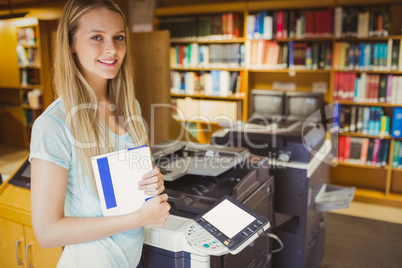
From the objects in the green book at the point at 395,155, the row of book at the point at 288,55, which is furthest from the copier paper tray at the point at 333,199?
the row of book at the point at 288,55

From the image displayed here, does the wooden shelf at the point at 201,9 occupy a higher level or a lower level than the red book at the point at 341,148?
higher

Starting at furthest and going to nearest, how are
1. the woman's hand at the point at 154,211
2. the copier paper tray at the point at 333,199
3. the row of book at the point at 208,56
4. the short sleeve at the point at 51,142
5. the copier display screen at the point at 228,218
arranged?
1. the row of book at the point at 208,56
2. the copier paper tray at the point at 333,199
3. the copier display screen at the point at 228,218
4. the woman's hand at the point at 154,211
5. the short sleeve at the point at 51,142

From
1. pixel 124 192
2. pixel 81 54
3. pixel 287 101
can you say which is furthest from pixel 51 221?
pixel 287 101

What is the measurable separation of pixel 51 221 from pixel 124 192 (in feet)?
0.68

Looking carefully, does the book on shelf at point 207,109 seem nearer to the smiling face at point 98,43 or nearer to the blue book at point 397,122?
the blue book at point 397,122

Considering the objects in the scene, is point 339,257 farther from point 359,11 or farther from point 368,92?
point 359,11

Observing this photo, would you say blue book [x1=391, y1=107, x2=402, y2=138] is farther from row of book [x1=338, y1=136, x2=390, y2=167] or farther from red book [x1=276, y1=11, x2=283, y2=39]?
red book [x1=276, y1=11, x2=283, y2=39]

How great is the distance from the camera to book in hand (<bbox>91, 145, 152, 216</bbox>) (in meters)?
0.96

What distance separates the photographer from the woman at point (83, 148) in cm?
85

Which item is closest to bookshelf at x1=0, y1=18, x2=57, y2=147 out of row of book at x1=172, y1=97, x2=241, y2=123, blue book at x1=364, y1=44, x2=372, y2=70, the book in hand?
row of book at x1=172, y1=97, x2=241, y2=123

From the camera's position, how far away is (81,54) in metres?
0.97

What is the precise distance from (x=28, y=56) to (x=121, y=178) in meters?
5.68

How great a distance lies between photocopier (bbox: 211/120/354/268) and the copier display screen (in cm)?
81

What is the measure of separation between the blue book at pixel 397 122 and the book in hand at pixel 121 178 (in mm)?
3189
